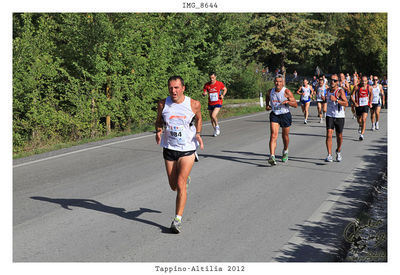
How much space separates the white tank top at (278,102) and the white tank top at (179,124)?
480cm

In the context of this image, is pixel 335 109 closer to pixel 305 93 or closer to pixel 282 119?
pixel 282 119

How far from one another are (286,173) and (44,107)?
8004 mm

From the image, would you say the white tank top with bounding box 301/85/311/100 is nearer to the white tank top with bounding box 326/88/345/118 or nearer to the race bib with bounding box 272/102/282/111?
the white tank top with bounding box 326/88/345/118

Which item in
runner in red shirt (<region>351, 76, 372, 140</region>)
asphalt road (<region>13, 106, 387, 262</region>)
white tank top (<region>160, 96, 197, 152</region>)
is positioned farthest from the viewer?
runner in red shirt (<region>351, 76, 372, 140</region>)

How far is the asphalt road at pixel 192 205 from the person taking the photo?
5668mm

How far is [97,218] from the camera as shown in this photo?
6.89 m

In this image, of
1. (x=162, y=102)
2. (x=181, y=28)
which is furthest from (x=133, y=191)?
(x=181, y=28)

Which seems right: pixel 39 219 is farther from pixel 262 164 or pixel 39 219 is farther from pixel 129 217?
pixel 262 164

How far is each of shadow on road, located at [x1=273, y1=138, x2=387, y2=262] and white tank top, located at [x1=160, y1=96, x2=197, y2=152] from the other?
5.90 feet

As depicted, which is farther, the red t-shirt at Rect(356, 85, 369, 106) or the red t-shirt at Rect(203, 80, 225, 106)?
the red t-shirt at Rect(203, 80, 225, 106)

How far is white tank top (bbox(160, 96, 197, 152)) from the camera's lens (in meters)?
6.36

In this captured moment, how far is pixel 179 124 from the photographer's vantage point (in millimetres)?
6367

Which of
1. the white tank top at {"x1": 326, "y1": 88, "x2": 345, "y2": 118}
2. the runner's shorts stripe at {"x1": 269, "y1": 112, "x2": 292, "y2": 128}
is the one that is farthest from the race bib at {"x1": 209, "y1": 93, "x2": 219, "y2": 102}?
the white tank top at {"x1": 326, "y1": 88, "x2": 345, "y2": 118}

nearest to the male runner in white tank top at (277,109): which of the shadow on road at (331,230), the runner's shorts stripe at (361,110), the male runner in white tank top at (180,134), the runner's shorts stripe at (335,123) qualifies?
the runner's shorts stripe at (335,123)
